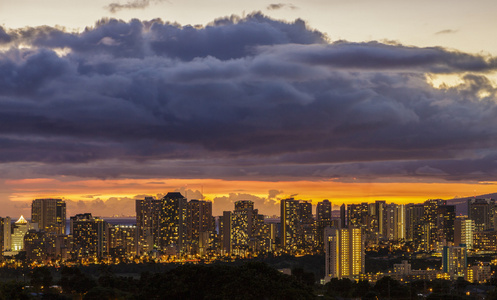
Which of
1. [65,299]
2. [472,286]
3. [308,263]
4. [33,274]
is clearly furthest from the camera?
[308,263]

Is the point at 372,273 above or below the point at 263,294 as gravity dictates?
below

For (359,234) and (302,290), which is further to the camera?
(359,234)

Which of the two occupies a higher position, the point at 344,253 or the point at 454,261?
the point at 344,253

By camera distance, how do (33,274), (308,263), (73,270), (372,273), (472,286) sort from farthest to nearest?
1. (308,263)
2. (372,273)
3. (472,286)
4. (73,270)
5. (33,274)

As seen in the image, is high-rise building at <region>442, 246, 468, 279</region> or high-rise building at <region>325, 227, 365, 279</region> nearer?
high-rise building at <region>325, 227, 365, 279</region>

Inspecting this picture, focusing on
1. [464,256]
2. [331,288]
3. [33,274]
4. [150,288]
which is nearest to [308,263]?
[464,256]

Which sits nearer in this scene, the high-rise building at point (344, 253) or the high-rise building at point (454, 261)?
the high-rise building at point (344, 253)

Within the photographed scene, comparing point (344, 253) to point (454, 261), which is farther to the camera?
point (454, 261)

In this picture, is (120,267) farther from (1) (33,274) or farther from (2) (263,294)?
(2) (263,294)
